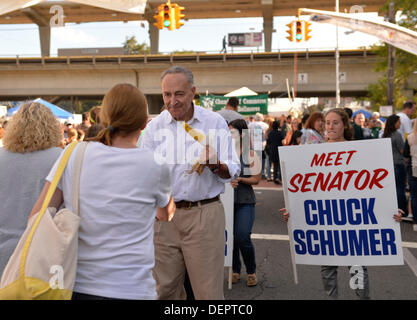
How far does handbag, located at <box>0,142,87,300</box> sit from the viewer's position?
179 centimetres

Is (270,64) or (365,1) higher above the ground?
(365,1)

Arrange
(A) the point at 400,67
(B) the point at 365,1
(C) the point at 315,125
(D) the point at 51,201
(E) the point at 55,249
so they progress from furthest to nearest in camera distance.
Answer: (B) the point at 365,1, (A) the point at 400,67, (C) the point at 315,125, (D) the point at 51,201, (E) the point at 55,249

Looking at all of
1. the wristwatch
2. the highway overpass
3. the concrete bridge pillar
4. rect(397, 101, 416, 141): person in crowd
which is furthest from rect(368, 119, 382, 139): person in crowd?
the concrete bridge pillar

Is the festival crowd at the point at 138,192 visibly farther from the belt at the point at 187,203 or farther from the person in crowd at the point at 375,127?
the person in crowd at the point at 375,127

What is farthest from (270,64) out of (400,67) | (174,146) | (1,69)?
(174,146)

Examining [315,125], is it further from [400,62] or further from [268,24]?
[268,24]

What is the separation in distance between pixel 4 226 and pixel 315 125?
505 centimetres

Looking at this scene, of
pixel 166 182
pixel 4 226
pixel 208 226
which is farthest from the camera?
pixel 208 226

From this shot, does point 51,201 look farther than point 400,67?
No

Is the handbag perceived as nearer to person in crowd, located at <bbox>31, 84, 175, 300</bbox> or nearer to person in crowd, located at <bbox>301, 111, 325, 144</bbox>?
person in crowd, located at <bbox>31, 84, 175, 300</bbox>

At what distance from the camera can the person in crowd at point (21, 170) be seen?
111 inches

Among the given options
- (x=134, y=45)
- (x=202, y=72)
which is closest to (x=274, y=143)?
(x=202, y=72)
